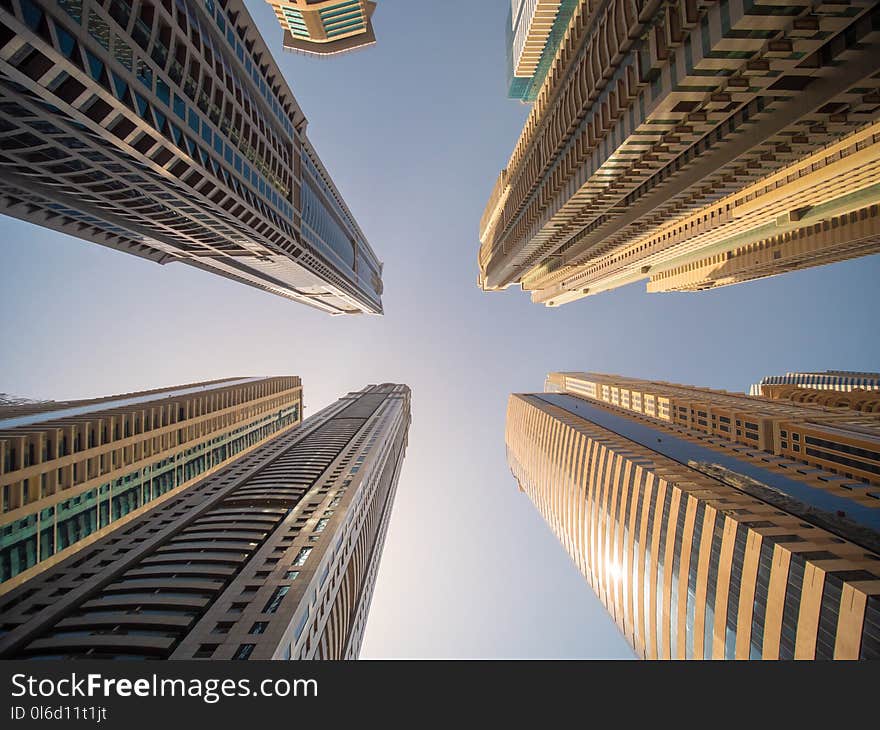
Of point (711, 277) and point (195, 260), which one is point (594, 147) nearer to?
point (195, 260)

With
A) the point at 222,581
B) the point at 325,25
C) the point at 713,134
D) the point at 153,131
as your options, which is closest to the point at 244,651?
the point at 222,581

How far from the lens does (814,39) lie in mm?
31719

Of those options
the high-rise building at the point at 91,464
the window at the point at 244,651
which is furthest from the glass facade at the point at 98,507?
the window at the point at 244,651

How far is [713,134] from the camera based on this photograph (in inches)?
2040

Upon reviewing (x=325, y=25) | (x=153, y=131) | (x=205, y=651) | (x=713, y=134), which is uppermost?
(x=325, y=25)

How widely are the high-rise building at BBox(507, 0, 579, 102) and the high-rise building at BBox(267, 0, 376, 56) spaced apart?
54.2 m

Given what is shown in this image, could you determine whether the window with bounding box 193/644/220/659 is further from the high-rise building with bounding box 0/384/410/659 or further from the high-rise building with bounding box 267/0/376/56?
the high-rise building with bounding box 267/0/376/56

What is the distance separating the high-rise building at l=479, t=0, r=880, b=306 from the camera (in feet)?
108

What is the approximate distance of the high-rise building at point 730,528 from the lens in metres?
33.9

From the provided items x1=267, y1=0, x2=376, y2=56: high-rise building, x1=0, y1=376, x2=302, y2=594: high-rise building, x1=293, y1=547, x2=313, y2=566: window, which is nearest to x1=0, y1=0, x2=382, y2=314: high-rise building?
x1=0, y1=376, x2=302, y2=594: high-rise building

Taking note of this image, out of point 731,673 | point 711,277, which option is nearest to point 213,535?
point 731,673

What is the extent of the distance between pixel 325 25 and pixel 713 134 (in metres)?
106

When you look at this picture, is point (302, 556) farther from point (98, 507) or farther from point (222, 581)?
point (98, 507)

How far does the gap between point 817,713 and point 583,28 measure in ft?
291
